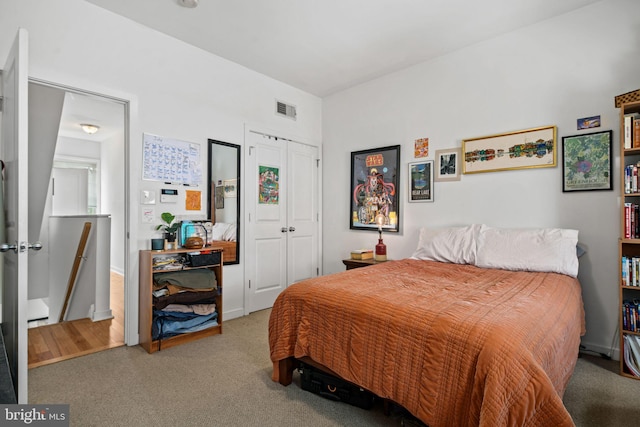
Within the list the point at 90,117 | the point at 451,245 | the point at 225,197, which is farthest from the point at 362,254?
the point at 90,117

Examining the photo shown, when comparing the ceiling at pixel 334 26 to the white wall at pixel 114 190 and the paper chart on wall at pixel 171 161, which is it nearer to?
the paper chart on wall at pixel 171 161

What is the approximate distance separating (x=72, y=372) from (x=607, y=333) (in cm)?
400

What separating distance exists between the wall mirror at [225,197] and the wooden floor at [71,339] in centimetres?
123

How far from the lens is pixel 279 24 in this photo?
2.88 meters

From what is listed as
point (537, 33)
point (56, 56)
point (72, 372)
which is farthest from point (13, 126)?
point (537, 33)

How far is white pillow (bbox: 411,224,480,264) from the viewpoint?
2891 millimetres

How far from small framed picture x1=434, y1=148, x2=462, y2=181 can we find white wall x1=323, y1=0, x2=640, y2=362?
64 millimetres

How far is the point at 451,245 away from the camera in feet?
9.85

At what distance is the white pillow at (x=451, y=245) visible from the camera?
2891 millimetres

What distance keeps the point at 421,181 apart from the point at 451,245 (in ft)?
2.87

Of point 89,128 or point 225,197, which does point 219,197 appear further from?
point 89,128

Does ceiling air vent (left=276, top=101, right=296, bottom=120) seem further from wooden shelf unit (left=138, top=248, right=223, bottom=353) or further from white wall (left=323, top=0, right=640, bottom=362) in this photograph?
wooden shelf unit (left=138, top=248, right=223, bottom=353)

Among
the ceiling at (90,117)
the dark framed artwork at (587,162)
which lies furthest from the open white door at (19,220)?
the dark framed artwork at (587,162)

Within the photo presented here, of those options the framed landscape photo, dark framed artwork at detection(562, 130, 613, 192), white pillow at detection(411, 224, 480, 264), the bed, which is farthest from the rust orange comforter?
the framed landscape photo
